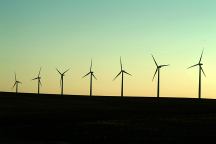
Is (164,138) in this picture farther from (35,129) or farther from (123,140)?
(35,129)

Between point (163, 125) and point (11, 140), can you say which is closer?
point (11, 140)

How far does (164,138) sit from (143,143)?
14.3ft

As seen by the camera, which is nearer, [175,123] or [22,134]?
[22,134]

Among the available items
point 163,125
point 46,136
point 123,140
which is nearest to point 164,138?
point 123,140

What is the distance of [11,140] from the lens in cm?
5178

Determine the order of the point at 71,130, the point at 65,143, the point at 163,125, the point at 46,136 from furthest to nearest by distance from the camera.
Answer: the point at 163,125, the point at 71,130, the point at 46,136, the point at 65,143

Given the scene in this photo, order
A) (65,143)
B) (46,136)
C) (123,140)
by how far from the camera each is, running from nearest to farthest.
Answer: (65,143) < (123,140) < (46,136)

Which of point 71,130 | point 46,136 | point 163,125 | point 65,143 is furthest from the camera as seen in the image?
point 163,125

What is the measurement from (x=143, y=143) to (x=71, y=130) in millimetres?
13888

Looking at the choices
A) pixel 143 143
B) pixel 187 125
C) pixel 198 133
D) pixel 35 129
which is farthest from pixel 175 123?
pixel 143 143

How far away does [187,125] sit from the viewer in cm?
7019

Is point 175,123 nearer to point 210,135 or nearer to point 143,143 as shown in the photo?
point 210,135

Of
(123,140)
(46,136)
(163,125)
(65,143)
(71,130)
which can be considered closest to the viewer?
(65,143)

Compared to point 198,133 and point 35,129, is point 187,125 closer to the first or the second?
point 198,133
